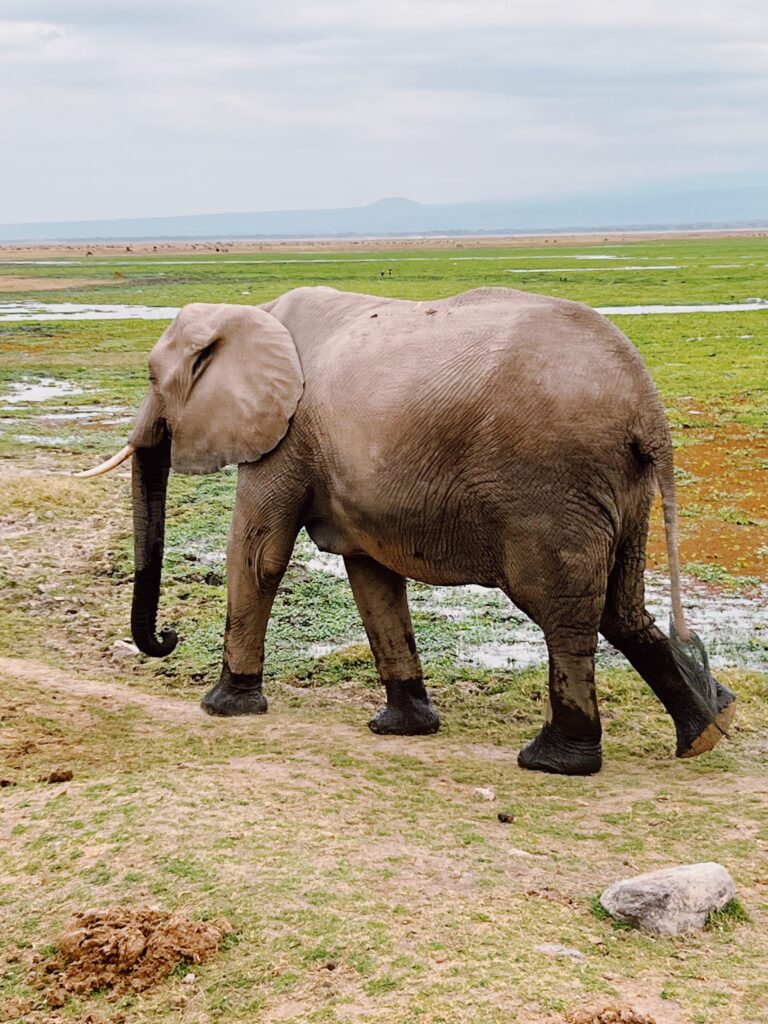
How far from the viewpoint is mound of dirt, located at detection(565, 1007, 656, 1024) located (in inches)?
152

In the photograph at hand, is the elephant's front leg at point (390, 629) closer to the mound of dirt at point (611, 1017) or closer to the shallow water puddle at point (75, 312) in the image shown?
the mound of dirt at point (611, 1017)

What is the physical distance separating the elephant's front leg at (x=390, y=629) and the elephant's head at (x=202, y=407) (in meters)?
1.04

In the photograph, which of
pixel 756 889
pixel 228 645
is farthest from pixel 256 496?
pixel 756 889

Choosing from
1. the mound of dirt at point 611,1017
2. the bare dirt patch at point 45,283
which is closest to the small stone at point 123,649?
the mound of dirt at point 611,1017

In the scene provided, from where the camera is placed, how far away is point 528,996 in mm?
4094

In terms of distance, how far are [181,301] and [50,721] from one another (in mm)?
35306

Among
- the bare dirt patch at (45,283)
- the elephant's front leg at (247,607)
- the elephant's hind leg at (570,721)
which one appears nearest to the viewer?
the elephant's hind leg at (570,721)

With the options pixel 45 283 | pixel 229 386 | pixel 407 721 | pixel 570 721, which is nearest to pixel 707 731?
pixel 570 721

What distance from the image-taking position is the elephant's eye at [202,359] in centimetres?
739

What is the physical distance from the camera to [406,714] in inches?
292

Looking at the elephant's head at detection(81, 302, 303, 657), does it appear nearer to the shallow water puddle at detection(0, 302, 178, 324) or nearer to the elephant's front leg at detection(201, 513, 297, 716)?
the elephant's front leg at detection(201, 513, 297, 716)

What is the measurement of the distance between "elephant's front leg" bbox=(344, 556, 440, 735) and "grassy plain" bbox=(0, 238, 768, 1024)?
1.03 feet

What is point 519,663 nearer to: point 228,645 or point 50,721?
point 228,645

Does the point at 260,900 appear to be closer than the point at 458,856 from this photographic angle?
Yes
